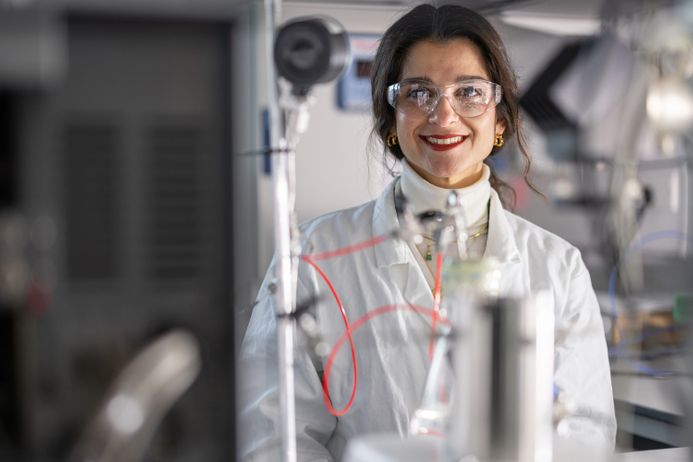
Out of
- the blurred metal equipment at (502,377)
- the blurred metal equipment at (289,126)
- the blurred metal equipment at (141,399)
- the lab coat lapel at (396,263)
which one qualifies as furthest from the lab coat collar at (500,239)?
the blurred metal equipment at (141,399)

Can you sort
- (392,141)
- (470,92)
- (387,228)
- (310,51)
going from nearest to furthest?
1. (310,51)
2. (470,92)
3. (387,228)
4. (392,141)

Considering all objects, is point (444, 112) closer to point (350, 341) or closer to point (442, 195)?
point (442, 195)

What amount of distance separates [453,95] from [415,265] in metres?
0.27

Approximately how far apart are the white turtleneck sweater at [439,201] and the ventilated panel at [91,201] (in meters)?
0.77

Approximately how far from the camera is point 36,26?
50 cm

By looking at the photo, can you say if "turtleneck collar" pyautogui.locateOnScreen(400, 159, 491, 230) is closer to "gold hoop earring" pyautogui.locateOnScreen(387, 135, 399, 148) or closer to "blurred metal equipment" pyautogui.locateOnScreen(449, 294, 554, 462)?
"gold hoop earring" pyautogui.locateOnScreen(387, 135, 399, 148)

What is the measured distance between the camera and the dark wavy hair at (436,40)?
4.24ft

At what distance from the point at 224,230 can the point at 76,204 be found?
0.09m

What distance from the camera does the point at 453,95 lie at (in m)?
1.22

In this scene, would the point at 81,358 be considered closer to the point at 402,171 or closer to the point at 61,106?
Answer: the point at 61,106

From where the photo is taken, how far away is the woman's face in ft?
4.08

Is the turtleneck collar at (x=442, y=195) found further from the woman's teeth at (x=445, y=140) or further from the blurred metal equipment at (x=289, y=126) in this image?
the blurred metal equipment at (x=289, y=126)

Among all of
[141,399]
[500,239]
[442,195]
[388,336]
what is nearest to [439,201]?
[442,195]

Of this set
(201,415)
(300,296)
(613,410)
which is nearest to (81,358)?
(201,415)
